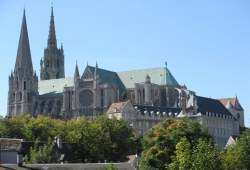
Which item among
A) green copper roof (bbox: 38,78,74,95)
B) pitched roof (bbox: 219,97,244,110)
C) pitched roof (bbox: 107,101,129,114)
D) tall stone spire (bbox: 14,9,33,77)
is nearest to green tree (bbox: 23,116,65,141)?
pitched roof (bbox: 107,101,129,114)

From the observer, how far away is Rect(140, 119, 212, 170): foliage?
254 feet

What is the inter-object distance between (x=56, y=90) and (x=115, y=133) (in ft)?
289

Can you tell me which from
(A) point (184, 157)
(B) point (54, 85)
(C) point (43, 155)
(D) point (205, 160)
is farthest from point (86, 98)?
(D) point (205, 160)

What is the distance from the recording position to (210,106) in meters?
166

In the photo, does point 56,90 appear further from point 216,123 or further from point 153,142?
point 153,142

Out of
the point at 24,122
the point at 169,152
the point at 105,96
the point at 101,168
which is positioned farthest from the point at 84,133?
the point at 105,96

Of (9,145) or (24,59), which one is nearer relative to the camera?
(9,145)

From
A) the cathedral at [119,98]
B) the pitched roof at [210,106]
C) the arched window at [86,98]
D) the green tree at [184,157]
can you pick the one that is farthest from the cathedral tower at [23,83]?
the green tree at [184,157]

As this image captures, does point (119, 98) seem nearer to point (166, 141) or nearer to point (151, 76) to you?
point (151, 76)

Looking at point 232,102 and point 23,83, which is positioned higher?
point 23,83

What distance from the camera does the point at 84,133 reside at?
9200 centimetres

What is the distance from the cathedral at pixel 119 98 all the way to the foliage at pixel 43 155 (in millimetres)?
76563

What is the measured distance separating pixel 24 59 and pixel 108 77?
23.7 metres

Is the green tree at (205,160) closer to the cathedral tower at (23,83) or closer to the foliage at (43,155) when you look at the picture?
the foliage at (43,155)
